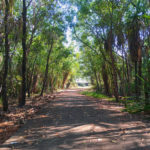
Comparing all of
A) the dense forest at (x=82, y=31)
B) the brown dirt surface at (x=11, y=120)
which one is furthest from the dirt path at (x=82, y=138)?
the dense forest at (x=82, y=31)

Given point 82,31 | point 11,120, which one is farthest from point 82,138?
point 82,31

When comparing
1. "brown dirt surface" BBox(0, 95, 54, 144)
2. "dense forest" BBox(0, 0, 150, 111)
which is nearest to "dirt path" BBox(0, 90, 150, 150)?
"brown dirt surface" BBox(0, 95, 54, 144)

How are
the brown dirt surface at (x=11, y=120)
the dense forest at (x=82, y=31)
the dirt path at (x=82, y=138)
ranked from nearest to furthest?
1. the dirt path at (x=82, y=138)
2. the brown dirt surface at (x=11, y=120)
3. the dense forest at (x=82, y=31)

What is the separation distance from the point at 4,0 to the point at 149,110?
9.75 meters

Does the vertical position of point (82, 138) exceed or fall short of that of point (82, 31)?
it falls short

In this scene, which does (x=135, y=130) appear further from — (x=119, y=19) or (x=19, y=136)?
(x=119, y=19)

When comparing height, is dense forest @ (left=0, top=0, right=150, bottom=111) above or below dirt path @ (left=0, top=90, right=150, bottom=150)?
above

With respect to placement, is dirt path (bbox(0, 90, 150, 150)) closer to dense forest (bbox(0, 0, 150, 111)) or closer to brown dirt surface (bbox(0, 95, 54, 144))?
brown dirt surface (bbox(0, 95, 54, 144))

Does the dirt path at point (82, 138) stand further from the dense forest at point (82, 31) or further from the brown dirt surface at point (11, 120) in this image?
the dense forest at point (82, 31)

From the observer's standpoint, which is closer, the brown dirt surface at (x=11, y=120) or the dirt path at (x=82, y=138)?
the dirt path at (x=82, y=138)

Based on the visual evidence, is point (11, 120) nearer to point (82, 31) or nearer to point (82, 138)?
point (82, 138)

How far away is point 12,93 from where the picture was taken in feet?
59.6

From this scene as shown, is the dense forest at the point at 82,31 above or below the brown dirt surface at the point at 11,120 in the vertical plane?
above

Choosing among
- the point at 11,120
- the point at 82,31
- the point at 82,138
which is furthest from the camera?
the point at 82,31
